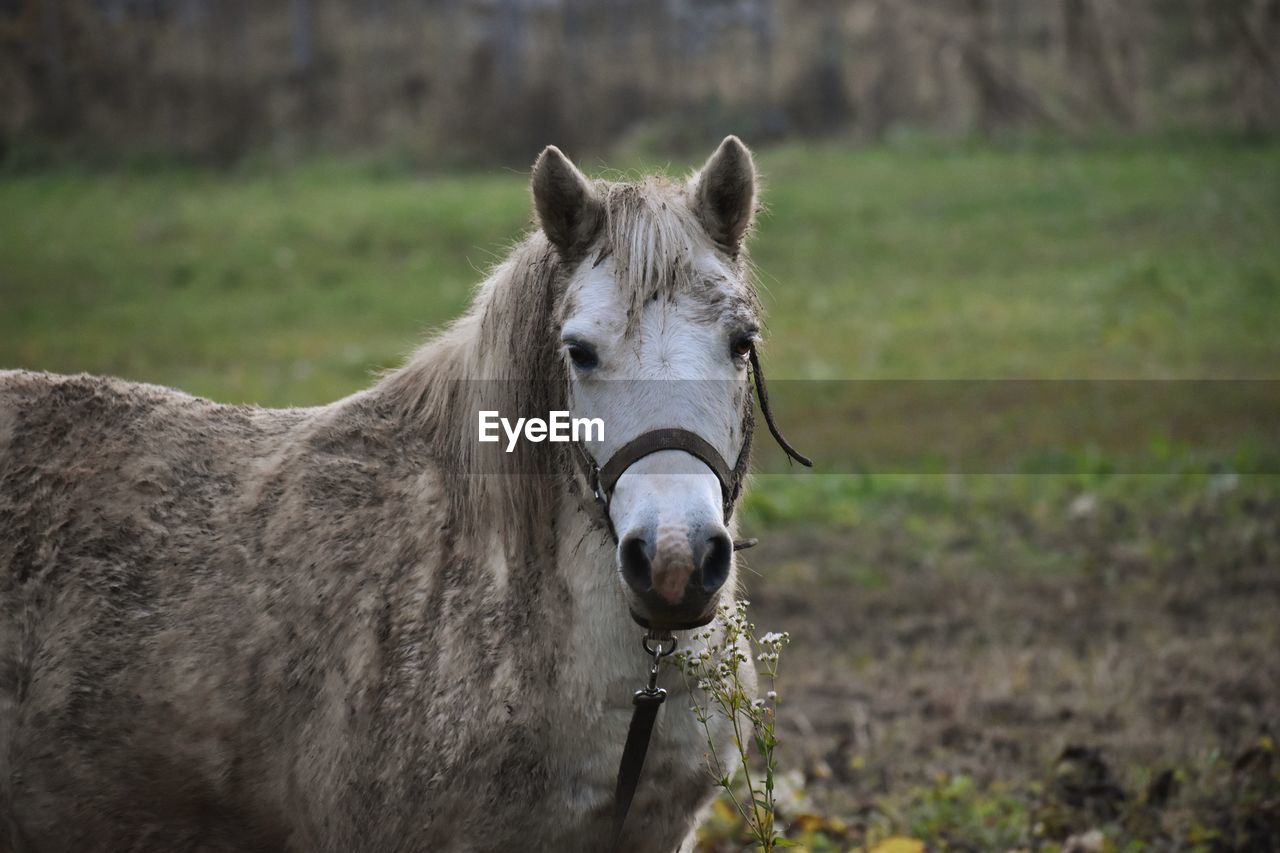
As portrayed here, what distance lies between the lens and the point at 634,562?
2383 millimetres

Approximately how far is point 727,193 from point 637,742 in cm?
116

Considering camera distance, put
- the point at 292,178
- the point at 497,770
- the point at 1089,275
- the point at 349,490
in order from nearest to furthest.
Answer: the point at 497,770 < the point at 349,490 < the point at 1089,275 < the point at 292,178

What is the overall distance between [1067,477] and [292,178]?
9886 mm

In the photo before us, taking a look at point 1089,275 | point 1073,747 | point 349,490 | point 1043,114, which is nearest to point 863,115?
point 1043,114

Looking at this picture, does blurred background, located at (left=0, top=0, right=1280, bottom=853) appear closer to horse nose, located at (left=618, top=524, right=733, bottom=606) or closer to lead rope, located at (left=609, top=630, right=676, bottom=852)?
lead rope, located at (left=609, top=630, right=676, bottom=852)

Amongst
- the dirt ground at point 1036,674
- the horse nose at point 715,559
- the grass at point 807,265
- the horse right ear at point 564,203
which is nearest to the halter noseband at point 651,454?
the horse nose at point 715,559

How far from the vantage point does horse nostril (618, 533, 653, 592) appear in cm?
236

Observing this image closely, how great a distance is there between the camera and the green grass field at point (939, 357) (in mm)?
4535

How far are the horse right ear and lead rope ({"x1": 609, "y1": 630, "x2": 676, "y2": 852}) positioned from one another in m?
0.84

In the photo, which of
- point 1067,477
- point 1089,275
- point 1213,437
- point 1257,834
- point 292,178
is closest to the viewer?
point 1257,834

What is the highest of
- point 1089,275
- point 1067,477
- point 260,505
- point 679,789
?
point 1089,275

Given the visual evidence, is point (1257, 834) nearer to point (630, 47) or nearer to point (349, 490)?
point (349, 490)

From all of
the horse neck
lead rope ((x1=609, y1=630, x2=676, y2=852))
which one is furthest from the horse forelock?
lead rope ((x1=609, y1=630, x2=676, y2=852))

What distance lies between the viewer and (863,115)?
15117 mm
